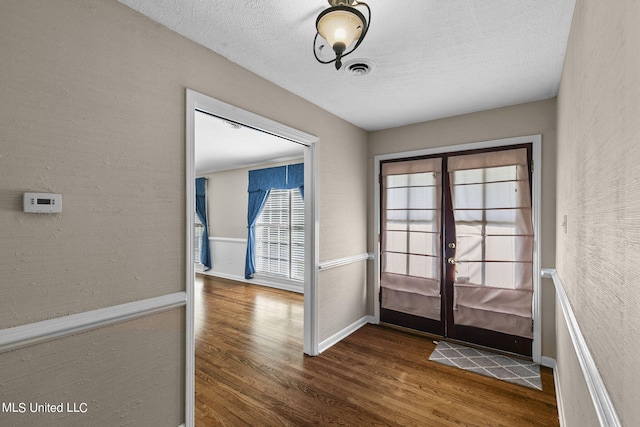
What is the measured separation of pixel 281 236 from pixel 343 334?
2.93 m

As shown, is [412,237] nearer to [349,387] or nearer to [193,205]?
[349,387]

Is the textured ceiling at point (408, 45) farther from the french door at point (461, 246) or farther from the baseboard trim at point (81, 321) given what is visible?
the baseboard trim at point (81, 321)

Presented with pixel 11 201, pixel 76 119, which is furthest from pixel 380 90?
pixel 11 201

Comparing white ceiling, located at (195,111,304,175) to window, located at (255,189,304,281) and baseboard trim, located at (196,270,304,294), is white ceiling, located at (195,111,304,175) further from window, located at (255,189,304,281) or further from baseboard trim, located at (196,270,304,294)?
baseboard trim, located at (196,270,304,294)

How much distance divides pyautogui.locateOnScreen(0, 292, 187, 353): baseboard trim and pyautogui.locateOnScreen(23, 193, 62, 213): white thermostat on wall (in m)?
0.49

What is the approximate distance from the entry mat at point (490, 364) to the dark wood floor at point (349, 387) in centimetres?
9

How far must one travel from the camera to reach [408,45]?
1.96 metres

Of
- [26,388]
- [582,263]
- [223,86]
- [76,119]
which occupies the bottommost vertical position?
[26,388]

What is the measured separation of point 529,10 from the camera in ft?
5.35

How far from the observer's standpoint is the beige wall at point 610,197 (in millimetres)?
673

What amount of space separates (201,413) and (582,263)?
7.98ft

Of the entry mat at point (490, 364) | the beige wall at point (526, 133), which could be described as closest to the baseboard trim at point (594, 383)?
the entry mat at point (490, 364)

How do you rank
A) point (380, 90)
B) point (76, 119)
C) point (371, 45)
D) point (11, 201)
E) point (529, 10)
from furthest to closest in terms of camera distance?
point (380, 90), point (371, 45), point (529, 10), point (76, 119), point (11, 201)

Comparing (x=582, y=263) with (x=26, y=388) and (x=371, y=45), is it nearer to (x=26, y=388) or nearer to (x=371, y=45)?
(x=371, y=45)
